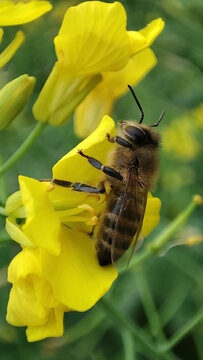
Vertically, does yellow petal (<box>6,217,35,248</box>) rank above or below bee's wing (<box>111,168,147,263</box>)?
above

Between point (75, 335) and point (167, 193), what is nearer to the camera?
point (75, 335)

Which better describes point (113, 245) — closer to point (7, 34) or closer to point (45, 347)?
point (45, 347)

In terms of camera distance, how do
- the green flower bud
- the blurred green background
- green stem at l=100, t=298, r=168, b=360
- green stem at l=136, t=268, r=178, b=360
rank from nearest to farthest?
the green flower bud, green stem at l=100, t=298, r=168, b=360, green stem at l=136, t=268, r=178, b=360, the blurred green background

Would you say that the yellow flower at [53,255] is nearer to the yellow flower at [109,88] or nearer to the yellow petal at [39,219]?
the yellow petal at [39,219]

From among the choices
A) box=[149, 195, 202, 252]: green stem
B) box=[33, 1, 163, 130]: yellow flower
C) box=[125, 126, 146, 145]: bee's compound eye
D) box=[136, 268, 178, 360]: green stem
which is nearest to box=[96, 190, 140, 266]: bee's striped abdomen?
box=[125, 126, 146, 145]: bee's compound eye

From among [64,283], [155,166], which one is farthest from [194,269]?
[64,283]

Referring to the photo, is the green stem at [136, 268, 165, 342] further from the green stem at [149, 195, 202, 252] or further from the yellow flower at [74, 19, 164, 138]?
the yellow flower at [74, 19, 164, 138]

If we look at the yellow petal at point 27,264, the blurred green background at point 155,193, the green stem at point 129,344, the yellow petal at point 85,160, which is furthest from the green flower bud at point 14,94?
the blurred green background at point 155,193
